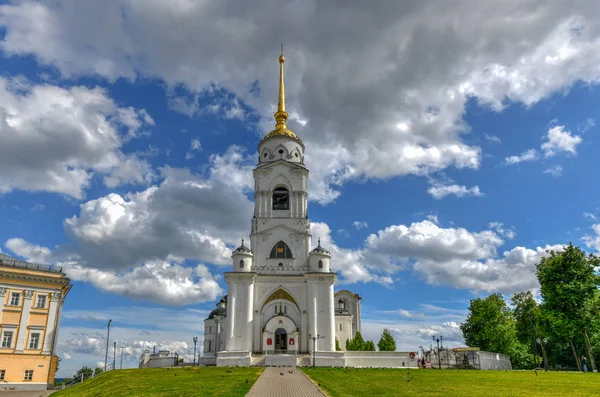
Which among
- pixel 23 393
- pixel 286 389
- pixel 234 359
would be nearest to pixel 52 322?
pixel 23 393

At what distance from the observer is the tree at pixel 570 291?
40.0m

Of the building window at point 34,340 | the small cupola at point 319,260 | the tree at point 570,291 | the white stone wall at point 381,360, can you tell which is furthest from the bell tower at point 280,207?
the tree at point 570,291

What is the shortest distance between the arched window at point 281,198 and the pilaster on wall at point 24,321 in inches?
1094

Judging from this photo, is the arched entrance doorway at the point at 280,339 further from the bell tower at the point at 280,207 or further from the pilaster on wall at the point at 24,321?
the pilaster on wall at the point at 24,321

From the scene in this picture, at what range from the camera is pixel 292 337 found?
46.6m

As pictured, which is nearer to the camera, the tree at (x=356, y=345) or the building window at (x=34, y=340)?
the building window at (x=34, y=340)

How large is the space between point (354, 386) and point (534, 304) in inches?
1781

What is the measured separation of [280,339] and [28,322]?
2425 cm

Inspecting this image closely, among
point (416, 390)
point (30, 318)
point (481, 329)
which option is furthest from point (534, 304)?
point (30, 318)

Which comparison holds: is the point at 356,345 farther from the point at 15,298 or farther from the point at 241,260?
the point at 15,298

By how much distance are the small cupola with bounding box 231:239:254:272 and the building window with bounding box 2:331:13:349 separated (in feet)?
70.1

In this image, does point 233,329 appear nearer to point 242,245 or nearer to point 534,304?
point 242,245

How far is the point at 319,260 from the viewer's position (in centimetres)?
4916

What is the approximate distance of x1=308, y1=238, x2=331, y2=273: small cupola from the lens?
160 ft
